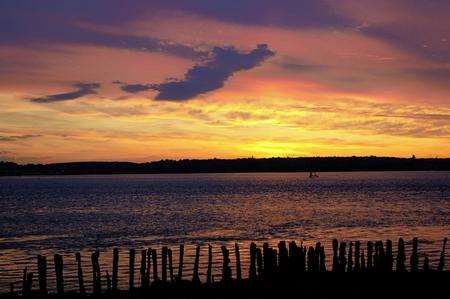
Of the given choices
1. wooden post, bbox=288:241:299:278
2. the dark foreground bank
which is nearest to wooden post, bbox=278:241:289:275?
wooden post, bbox=288:241:299:278

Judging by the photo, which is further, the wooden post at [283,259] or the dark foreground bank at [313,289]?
the wooden post at [283,259]

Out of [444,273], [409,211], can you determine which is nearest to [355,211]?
[409,211]

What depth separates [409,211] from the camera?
77938mm

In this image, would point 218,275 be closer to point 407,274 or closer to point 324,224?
point 407,274

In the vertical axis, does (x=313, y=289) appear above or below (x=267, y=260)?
below

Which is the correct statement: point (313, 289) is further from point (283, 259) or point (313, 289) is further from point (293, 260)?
point (283, 259)

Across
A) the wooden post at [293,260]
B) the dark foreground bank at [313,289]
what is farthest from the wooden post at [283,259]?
the dark foreground bank at [313,289]

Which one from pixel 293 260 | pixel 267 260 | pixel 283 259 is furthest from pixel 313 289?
pixel 267 260

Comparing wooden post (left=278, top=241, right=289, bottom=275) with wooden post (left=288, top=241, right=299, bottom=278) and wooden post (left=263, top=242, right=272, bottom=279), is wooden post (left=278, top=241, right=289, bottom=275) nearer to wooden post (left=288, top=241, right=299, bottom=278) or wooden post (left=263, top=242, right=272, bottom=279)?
wooden post (left=288, top=241, right=299, bottom=278)

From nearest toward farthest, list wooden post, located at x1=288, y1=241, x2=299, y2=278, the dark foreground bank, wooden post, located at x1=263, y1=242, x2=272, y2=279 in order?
the dark foreground bank, wooden post, located at x1=288, y1=241, x2=299, y2=278, wooden post, located at x1=263, y1=242, x2=272, y2=279

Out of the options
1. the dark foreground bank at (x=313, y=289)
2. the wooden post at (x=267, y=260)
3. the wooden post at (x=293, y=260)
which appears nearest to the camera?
the dark foreground bank at (x=313, y=289)

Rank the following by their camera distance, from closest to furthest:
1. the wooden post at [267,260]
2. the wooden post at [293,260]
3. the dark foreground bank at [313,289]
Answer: the dark foreground bank at [313,289] → the wooden post at [293,260] → the wooden post at [267,260]

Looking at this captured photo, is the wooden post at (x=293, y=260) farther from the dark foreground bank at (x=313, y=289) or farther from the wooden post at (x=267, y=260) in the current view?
the wooden post at (x=267, y=260)

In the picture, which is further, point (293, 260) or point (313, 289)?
point (293, 260)
